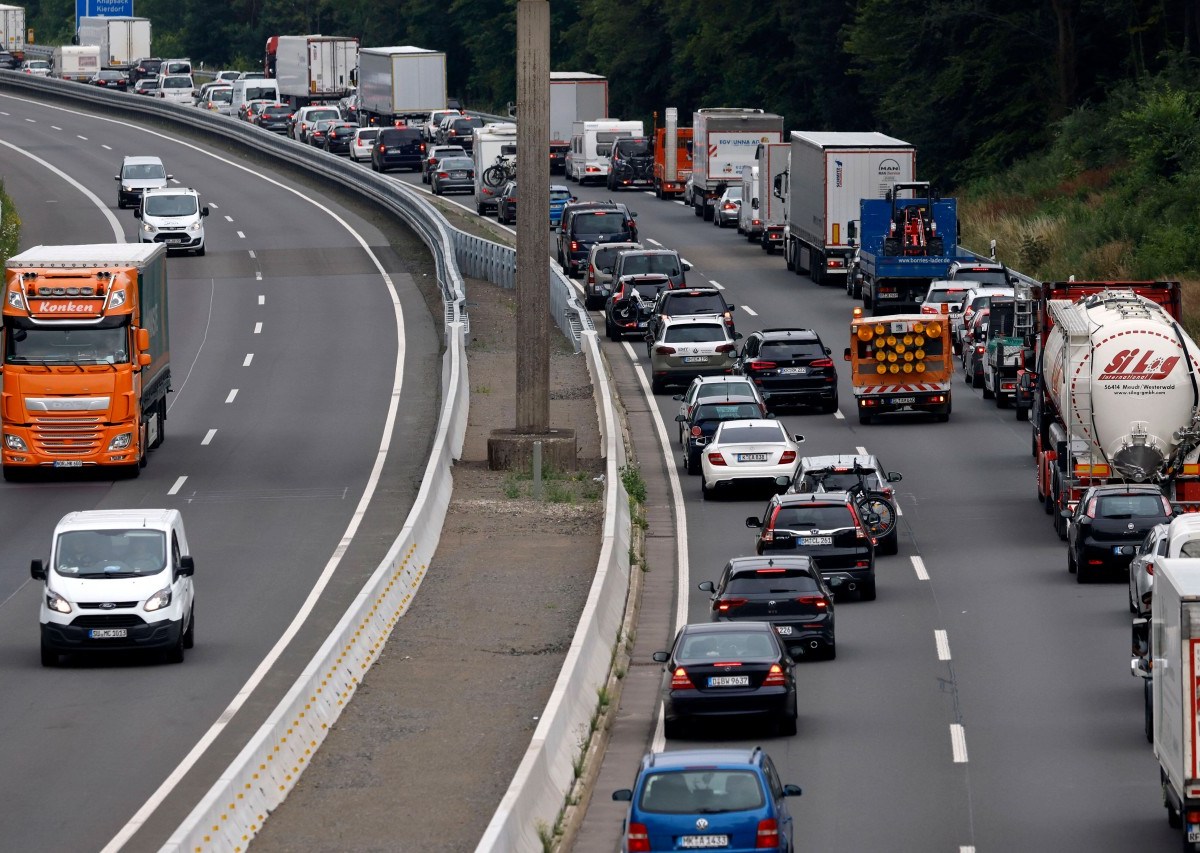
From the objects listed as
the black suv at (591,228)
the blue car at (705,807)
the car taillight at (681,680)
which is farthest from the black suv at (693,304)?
the blue car at (705,807)

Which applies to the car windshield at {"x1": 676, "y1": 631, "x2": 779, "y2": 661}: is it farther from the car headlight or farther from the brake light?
the car headlight

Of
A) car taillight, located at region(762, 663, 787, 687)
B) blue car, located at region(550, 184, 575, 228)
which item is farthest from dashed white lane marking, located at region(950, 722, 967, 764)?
blue car, located at region(550, 184, 575, 228)

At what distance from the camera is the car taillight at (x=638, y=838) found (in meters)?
16.9

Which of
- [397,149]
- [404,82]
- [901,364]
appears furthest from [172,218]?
[404,82]

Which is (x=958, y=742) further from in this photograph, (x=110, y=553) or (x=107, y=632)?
(x=110, y=553)

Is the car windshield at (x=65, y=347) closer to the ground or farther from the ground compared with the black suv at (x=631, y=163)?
closer to the ground

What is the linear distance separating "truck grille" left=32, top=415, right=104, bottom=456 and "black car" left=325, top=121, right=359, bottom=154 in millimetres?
64233

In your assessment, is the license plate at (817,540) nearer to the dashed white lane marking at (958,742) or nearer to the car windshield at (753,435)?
the dashed white lane marking at (958,742)

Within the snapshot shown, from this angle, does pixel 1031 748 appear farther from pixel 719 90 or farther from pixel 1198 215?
pixel 719 90

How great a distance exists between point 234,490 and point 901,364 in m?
14.1

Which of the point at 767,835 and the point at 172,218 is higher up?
the point at 172,218

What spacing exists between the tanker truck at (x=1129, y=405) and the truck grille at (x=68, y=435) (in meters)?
17.1

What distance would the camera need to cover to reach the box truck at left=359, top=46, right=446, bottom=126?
4277 inches

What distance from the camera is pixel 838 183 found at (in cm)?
6294
